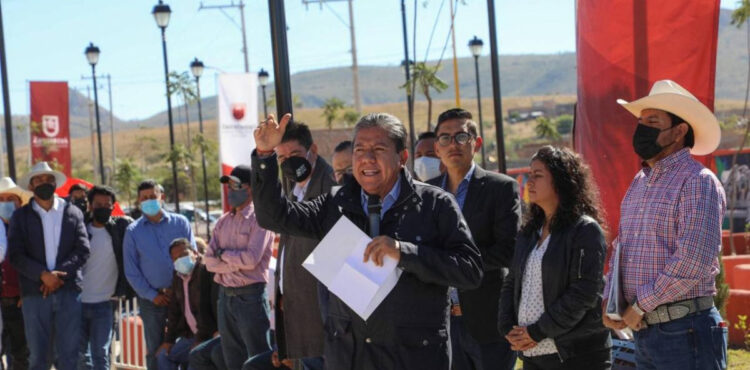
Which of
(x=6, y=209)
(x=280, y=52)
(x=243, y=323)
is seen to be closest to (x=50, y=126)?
(x=6, y=209)

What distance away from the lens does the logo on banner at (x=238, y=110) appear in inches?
955

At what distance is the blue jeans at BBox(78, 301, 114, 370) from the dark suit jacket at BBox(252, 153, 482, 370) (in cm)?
580

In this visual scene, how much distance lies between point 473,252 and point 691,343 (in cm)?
134

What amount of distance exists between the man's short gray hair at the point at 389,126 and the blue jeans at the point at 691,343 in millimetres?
1698

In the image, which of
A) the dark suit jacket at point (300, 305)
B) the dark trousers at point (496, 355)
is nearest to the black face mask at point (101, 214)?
the dark suit jacket at point (300, 305)

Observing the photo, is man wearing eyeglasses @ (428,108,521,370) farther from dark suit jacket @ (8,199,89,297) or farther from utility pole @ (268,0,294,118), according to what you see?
dark suit jacket @ (8,199,89,297)

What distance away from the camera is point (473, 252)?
409cm

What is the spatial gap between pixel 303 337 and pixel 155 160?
12575 cm

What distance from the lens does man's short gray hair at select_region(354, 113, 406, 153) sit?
415 cm

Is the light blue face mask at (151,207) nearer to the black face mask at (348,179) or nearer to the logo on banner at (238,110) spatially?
the black face mask at (348,179)

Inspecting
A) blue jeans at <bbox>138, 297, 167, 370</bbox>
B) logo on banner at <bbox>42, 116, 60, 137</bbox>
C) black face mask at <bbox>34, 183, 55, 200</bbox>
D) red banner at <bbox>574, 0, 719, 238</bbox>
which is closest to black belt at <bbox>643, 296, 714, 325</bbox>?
red banner at <bbox>574, 0, 719, 238</bbox>

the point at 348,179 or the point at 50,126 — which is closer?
the point at 348,179

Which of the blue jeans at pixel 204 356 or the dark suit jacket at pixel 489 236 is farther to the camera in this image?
the blue jeans at pixel 204 356

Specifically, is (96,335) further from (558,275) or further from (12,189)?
(558,275)
